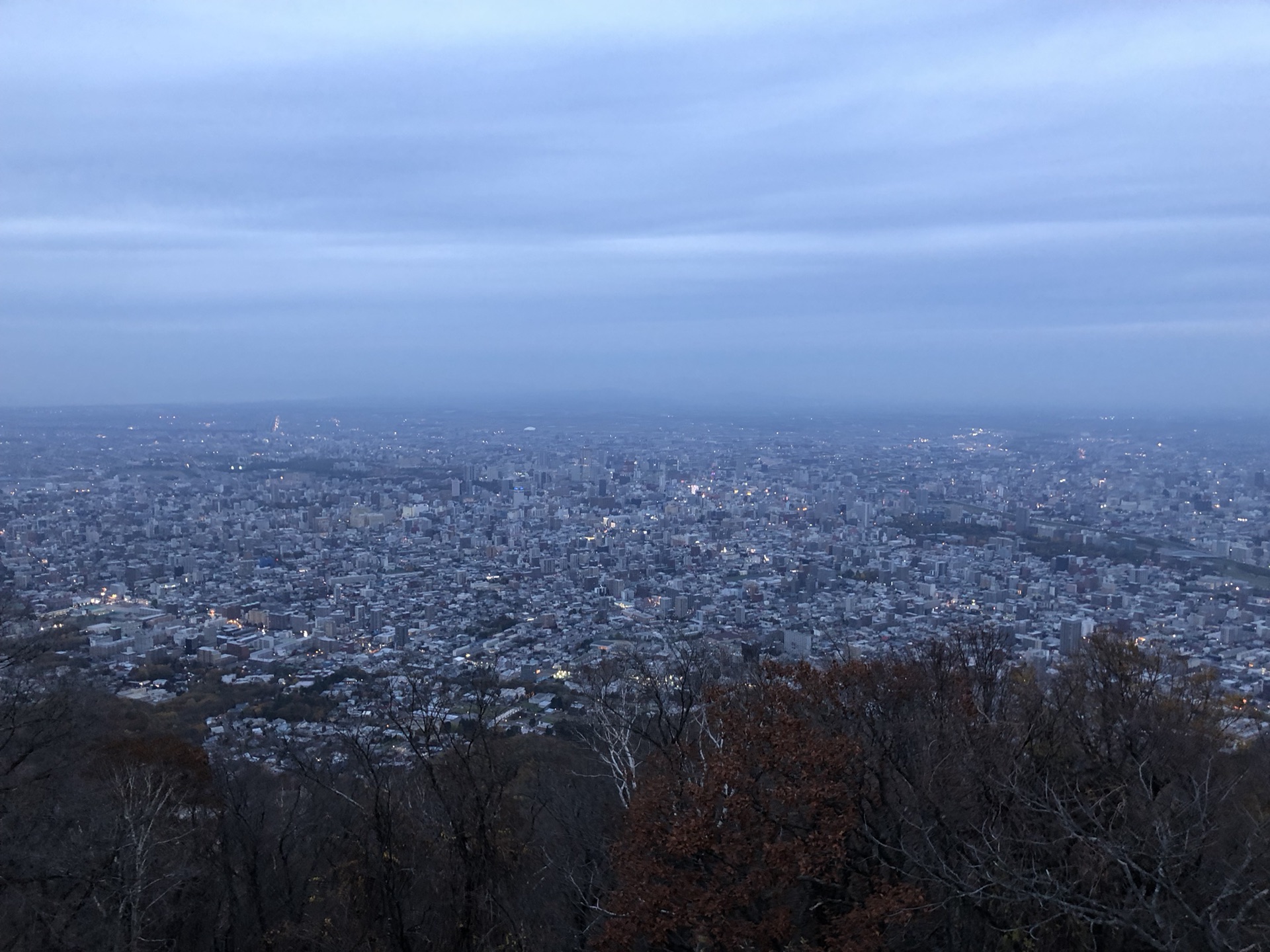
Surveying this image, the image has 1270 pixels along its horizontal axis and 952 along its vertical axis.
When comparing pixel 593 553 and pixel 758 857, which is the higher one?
pixel 758 857

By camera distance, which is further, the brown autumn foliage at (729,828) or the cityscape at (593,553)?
the cityscape at (593,553)

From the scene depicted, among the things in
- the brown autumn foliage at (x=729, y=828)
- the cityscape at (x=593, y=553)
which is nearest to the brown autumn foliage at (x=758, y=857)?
the brown autumn foliage at (x=729, y=828)

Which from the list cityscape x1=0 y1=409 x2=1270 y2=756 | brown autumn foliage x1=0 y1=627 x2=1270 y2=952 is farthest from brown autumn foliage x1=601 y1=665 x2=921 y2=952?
cityscape x1=0 y1=409 x2=1270 y2=756

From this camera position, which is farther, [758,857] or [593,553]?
[593,553]

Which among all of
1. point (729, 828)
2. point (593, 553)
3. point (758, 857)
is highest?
point (729, 828)

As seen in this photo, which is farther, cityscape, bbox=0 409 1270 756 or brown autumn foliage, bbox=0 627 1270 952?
cityscape, bbox=0 409 1270 756

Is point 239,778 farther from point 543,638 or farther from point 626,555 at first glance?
point 626,555

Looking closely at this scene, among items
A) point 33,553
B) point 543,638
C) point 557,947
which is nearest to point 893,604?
point 543,638

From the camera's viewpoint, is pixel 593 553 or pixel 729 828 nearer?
pixel 729 828

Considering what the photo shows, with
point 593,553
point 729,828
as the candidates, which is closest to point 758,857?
point 729,828

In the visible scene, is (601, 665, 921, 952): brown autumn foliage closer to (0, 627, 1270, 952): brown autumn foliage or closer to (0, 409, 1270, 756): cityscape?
(0, 627, 1270, 952): brown autumn foliage

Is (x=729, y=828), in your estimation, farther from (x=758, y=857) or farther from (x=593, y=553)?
(x=593, y=553)

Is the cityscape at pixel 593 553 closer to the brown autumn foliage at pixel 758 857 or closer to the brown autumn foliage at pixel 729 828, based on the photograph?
the brown autumn foliage at pixel 729 828
